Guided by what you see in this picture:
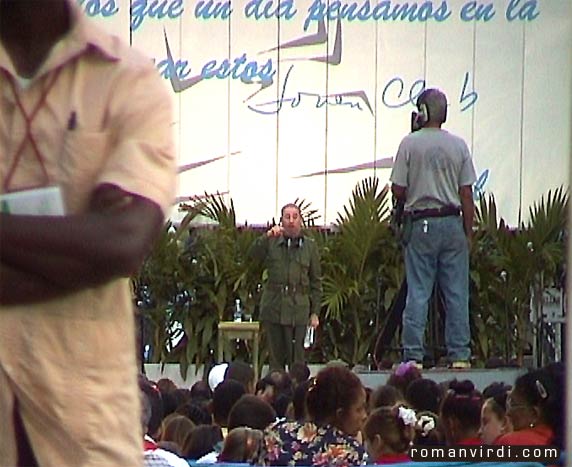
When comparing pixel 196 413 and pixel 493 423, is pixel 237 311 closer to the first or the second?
pixel 196 413

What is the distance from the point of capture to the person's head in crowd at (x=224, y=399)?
5.97 metres

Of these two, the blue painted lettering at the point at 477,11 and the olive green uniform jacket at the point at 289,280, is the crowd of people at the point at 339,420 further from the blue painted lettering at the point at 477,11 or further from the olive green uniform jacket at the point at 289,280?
the blue painted lettering at the point at 477,11

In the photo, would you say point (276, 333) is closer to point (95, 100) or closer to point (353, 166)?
point (353, 166)

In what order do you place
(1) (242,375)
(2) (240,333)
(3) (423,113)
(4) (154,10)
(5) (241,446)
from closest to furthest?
(5) (241,446) → (1) (242,375) → (3) (423,113) → (2) (240,333) → (4) (154,10)

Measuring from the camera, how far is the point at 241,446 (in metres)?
4.89

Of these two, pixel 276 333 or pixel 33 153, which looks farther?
pixel 276 333

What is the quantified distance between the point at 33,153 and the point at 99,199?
0.30ft

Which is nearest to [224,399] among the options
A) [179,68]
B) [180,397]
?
[180,397]

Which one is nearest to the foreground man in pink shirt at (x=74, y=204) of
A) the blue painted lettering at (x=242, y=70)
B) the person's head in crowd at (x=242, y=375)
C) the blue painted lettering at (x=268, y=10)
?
the person's head in crowd at (x=242, y=375)

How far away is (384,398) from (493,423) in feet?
2.06

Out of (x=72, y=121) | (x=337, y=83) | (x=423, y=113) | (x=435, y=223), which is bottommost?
(x=72, y=121)

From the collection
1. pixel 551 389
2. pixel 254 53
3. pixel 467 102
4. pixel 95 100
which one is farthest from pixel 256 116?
pixel 95 100

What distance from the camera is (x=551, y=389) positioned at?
5.61 meters

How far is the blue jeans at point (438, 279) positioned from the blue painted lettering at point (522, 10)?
2187 mm
